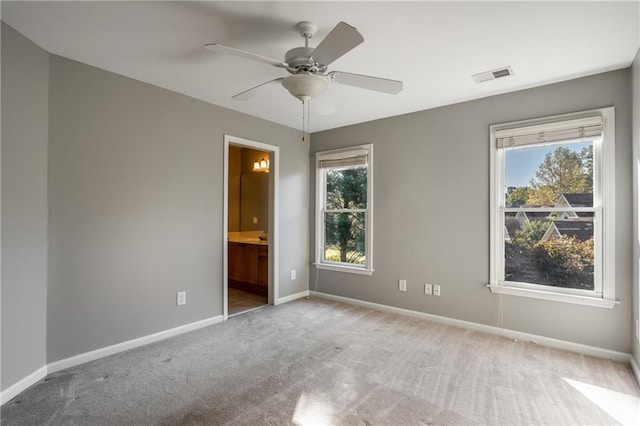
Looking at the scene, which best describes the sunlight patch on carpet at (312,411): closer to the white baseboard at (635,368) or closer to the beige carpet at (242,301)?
the beige carpet at (242,301)

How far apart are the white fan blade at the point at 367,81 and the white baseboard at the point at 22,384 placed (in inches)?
120

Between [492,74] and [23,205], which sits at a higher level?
[492,74]

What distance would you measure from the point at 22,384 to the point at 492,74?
14.7ft

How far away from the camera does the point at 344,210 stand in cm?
462

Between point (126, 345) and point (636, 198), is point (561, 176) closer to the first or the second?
point (636, 198)

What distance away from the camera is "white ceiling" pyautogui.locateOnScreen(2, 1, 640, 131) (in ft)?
Answer: 6.43

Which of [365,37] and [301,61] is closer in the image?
[301,61]

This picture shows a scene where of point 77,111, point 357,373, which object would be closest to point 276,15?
point 77,111

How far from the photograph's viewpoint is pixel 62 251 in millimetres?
2551

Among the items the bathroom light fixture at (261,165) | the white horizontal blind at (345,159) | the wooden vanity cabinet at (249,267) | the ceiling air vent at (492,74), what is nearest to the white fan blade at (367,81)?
the ceiling air vent at (492,74)

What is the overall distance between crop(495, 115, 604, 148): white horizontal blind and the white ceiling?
1.37 feet

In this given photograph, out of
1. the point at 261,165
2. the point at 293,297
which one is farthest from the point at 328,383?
the point at 261,165

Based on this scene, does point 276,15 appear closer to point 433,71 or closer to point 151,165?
point 433,71

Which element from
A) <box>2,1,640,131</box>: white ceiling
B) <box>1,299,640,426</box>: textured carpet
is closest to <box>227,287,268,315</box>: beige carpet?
<box>1,299,640,426</box>: textured carpet
